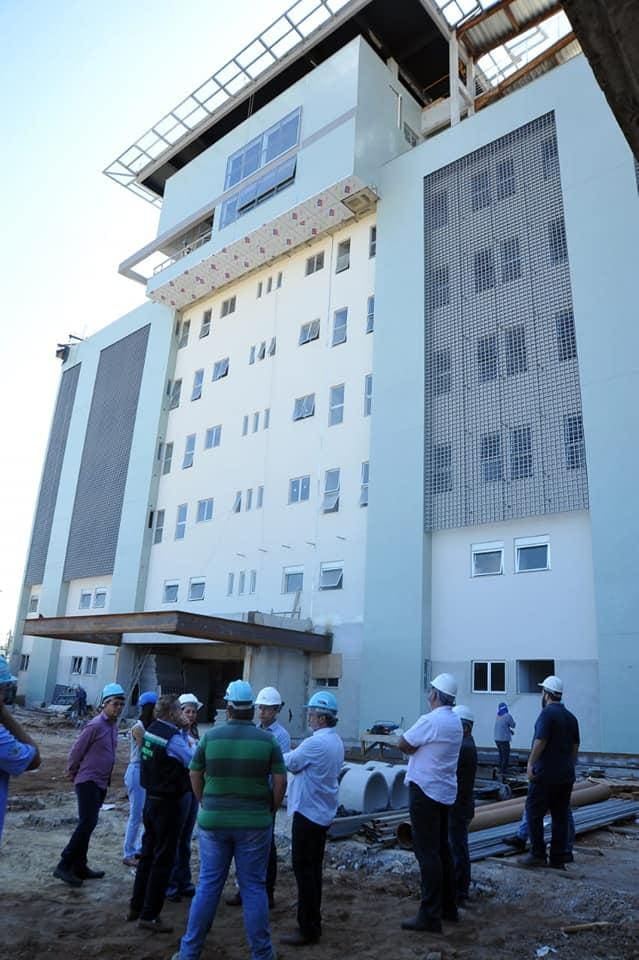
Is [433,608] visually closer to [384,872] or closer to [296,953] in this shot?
[384,872]

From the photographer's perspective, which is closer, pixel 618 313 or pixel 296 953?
pixel 296 953

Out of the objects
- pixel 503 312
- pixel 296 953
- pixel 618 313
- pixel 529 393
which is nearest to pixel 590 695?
pixel 529 393

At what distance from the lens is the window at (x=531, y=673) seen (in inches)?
781

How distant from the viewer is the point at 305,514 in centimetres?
2692

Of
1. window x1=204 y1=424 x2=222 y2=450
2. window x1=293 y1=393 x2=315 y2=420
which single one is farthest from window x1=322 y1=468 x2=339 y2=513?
window x1=204 y1=424 x2=222 y2=450

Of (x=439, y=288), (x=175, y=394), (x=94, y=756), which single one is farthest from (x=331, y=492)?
(x=94, y=756)

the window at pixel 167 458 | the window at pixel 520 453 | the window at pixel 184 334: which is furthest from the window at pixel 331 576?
Result: the window at pixel 184 334

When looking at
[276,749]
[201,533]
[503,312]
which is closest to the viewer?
[276,749]

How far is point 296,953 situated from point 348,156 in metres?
28.2

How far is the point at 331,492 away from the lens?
2647 centimetres

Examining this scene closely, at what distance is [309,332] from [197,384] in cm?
747

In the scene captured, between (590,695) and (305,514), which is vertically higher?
(305,514)

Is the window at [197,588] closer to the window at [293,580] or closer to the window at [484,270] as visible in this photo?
the window at [293,580]

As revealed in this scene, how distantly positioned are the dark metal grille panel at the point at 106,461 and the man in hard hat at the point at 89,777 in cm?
2906
